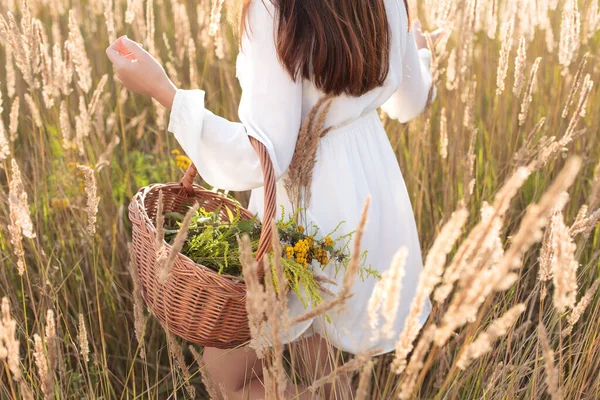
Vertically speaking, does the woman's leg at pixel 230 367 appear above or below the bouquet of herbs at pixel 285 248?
below

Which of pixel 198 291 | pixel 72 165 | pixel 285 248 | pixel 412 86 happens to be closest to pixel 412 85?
pixel 412 86

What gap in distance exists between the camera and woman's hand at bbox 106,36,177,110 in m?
1.33

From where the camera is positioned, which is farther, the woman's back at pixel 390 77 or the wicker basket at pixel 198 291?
the woman's back at pixel 390 77

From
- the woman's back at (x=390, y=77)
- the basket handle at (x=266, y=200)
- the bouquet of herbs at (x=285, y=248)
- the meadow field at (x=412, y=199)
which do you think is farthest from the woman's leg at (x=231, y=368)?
the woman's back at (x=390, y=77)

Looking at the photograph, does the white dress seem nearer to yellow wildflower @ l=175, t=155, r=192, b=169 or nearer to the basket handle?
the basket handle

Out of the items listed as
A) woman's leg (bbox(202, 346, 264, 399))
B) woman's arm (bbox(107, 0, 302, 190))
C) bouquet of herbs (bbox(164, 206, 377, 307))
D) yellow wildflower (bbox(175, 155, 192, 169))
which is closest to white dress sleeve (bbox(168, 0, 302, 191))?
woman's arm (bbox(107, 0, 302, 190))

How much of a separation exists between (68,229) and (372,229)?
911 mm

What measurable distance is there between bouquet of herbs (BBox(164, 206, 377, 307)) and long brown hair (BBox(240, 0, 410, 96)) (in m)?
0.29

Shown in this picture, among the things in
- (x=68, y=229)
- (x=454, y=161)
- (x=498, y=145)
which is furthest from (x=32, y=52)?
(x=498, y=145)

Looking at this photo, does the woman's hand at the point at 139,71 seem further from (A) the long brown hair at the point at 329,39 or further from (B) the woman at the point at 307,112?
(A) the long brown hair at the point at 329,39

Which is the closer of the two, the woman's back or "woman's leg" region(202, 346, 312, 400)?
the woman's back

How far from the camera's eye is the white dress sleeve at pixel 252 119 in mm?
1292

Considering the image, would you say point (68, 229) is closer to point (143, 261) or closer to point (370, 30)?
point (143, 261)

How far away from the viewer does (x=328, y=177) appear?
143 cm
